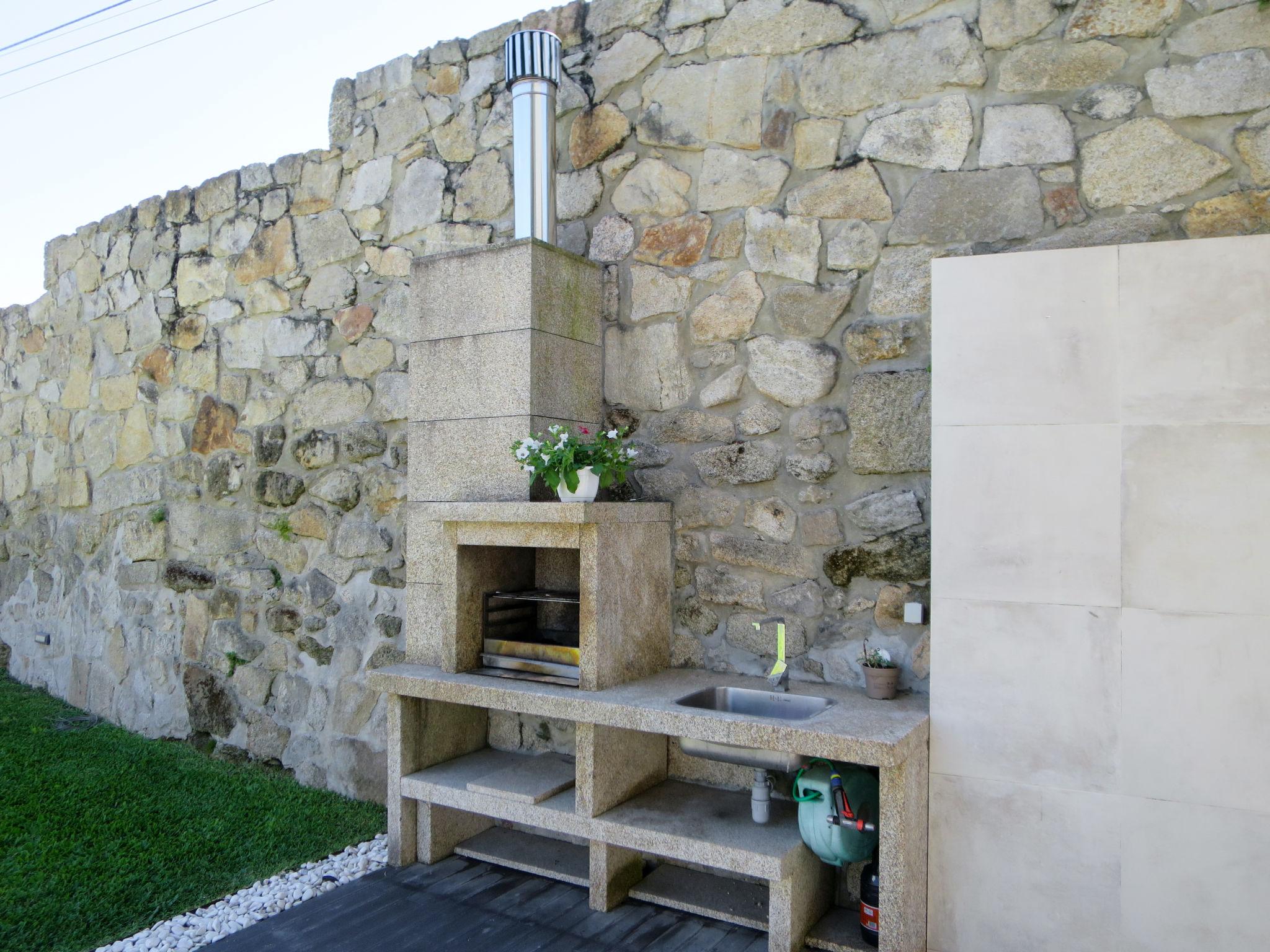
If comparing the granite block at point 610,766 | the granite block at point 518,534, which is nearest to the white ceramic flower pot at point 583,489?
the granite block at point 518,534

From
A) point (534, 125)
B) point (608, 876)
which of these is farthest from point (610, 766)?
point (534, 125)

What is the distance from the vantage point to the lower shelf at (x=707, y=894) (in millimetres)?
2775

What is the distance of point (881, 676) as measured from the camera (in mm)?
2762

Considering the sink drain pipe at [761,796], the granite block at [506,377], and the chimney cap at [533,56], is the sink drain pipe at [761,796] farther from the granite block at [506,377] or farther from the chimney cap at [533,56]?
the chimney cap at [533,56]

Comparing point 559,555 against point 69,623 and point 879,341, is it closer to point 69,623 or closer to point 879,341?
point 879,341

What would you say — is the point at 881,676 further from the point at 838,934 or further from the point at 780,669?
the point at 838,934

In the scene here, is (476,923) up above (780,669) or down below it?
below

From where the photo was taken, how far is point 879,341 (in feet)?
9.58

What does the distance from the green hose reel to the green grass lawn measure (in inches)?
73.2

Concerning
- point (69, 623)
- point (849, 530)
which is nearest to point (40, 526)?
point (69, 623)

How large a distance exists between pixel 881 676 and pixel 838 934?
71 centimetres

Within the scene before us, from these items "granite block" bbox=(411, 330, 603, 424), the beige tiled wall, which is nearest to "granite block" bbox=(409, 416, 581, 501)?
"granite block" bbox=(411, 330, 603, 424)

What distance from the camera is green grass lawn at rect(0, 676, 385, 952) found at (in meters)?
2.97

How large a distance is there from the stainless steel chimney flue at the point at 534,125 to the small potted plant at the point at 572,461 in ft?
2.64
